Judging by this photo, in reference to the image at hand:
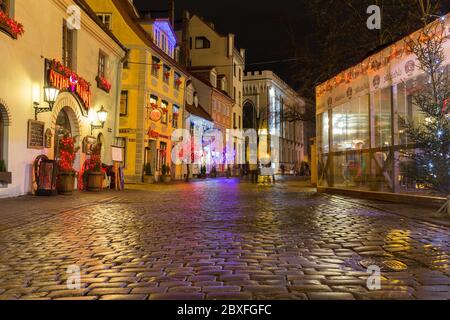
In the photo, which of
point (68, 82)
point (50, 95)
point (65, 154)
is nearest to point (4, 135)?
point (50, 95)

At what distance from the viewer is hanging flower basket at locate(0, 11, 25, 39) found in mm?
13414

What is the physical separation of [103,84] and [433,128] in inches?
610

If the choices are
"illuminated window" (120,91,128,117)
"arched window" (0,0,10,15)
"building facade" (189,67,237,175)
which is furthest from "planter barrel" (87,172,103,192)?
"building facade" (189,67,237,175)

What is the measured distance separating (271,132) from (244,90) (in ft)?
25.6

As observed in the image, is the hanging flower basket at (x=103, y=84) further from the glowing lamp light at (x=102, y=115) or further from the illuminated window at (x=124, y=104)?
the illuminated window at (x=124, y=104)

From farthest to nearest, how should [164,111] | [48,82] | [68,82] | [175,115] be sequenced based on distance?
[175,115] < [164,111] < [68,82] < [48,82]

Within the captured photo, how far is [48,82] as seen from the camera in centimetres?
1630

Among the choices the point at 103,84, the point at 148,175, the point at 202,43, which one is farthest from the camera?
the point at 202,43

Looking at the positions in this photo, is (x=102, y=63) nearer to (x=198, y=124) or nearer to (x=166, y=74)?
(x=166, y=74)

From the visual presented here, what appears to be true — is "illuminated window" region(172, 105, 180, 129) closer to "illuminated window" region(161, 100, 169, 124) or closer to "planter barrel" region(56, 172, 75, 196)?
"illuminated window" region(161, 100, 169, 124)

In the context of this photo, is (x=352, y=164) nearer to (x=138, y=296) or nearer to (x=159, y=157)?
(x=138, y=296)

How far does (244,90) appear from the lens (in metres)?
77.1

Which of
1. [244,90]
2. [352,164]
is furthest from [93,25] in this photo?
[244,90]

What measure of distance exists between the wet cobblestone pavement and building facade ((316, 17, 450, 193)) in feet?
14.2
